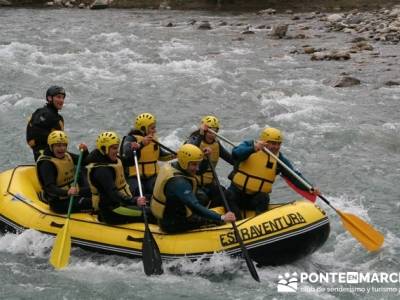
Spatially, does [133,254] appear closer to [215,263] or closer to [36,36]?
[215,263]

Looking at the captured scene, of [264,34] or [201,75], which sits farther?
[264,34]

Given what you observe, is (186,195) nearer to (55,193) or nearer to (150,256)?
(150,256)

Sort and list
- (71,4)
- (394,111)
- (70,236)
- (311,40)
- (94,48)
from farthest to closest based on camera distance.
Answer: (71,4) < (311,40) < (94,48) < (394,111) < (70,236)

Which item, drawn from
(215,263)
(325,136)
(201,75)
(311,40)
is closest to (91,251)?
(215,263)

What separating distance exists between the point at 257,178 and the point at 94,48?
1712cm

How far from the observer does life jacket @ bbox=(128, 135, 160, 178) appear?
29.6 ft

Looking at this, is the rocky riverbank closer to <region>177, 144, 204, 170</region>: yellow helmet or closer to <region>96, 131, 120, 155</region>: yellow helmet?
<region>96, 131, 120, 155</region>: yellow helmet

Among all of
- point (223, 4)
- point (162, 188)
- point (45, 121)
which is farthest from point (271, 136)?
point (223, 4)

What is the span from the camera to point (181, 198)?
24.2ft

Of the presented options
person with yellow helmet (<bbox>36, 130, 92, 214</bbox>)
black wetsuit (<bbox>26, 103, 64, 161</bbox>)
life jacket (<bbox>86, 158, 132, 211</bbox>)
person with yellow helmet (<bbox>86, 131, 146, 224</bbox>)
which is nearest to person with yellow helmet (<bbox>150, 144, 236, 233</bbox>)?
person with yellow helmet (<bbox>86, 131, 146, 224</bbox>)

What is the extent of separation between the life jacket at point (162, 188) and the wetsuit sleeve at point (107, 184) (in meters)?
0.46

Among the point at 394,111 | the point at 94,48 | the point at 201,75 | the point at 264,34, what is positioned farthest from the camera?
the point at 264,34

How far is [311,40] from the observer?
2581 centimetres

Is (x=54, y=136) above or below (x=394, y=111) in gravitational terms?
above
